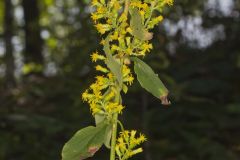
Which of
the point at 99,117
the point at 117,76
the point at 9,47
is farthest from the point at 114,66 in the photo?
the point at 9,47

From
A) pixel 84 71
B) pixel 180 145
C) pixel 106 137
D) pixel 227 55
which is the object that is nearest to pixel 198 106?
pixel 180 145

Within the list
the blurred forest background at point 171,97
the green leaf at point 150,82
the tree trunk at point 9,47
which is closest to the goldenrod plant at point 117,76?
the green leaf at point 150,82

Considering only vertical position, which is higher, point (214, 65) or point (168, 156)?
point (214, 65)

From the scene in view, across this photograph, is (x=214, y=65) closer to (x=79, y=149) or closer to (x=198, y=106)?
(x=198, y=106)

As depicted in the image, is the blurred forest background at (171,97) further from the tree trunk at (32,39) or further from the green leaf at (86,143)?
the green leaf at (86,143)

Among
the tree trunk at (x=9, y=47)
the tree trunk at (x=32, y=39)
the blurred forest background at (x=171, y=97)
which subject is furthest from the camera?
the tree trunk at (x=32, y=39)

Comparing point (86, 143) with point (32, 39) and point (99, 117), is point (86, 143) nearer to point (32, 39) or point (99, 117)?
point (99, 117)

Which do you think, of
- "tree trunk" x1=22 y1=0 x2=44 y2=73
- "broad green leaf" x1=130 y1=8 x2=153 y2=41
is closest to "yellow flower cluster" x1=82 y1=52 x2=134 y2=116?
"broad green leaf" x1=130 y1=8 x2=153 y2=41
